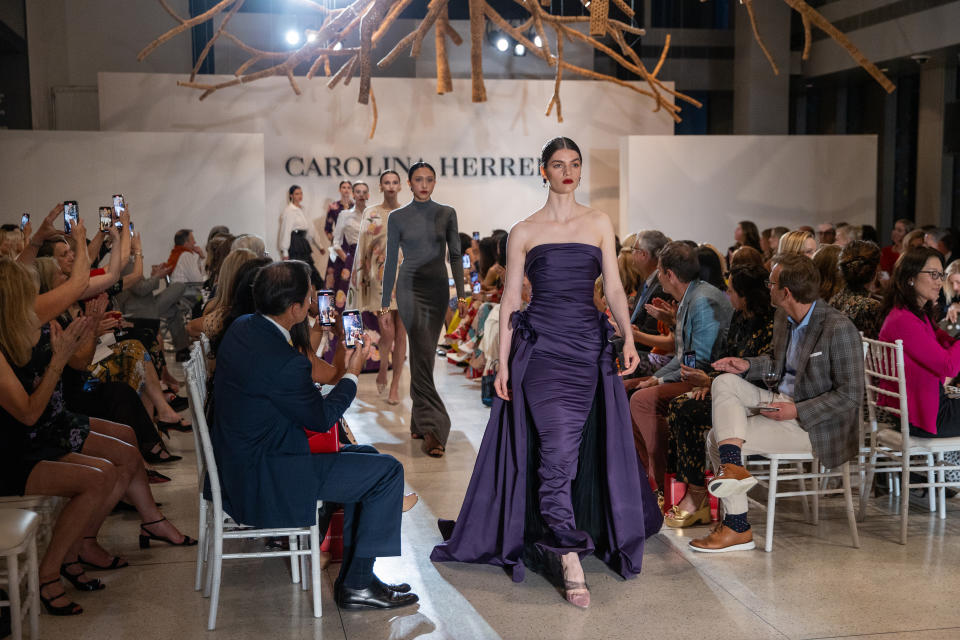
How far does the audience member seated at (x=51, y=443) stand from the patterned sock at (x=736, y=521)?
241 cm

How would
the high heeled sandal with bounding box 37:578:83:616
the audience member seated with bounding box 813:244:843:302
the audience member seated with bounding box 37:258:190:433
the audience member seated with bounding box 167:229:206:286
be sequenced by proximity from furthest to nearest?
the audience member seated with bounding box 167:229:206:286
the audience member seated with bounding box 813:244:843:302
the audience member seated with bounding box 37:258:190:433
the high heeled sandal with bounding box 37:578:83:616

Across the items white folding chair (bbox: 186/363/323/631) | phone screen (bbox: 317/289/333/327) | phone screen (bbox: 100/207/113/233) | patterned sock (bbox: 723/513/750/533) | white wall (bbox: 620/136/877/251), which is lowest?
patterned sock (bbox: 723/513/750/533)

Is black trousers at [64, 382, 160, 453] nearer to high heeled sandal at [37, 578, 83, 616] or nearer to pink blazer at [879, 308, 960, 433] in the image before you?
high heeled sandal at [37, 578, 83, 616]

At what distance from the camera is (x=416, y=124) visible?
13578mm

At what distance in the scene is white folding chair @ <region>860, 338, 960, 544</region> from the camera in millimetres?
4074

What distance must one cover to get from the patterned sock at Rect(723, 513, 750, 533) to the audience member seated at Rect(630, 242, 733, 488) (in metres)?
0.72

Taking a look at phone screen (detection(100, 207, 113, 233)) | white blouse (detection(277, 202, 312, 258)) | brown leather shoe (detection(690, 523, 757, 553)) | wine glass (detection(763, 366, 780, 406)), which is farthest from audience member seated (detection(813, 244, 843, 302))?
white blouse (detection(277, 202, 312, 258))

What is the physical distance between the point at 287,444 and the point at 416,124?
10776 mm

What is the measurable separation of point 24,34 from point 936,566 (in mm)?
12091

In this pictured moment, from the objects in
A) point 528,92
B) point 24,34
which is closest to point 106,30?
point 24,34

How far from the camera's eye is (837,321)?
3982 millimetres

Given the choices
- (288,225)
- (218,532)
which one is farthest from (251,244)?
(288,225)

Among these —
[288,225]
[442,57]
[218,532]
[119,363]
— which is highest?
[442,57]

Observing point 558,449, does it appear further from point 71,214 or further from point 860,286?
point 71,214
